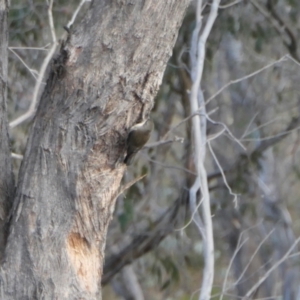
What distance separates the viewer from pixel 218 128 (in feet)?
13.4

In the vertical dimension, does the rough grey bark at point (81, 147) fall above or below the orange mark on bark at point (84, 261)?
above

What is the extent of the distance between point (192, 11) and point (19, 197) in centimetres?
256

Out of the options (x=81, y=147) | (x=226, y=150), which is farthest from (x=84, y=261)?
(x=226, y=150)

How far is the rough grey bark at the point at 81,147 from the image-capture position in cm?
145

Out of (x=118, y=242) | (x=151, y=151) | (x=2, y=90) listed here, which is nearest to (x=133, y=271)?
(x=118, y=242)

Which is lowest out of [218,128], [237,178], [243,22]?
[237,178]

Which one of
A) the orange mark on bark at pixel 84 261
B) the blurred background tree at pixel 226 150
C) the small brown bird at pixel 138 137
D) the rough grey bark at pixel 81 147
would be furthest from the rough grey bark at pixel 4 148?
the blurred background tree at pixel 226 150

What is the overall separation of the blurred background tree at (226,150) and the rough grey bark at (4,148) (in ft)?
6.64

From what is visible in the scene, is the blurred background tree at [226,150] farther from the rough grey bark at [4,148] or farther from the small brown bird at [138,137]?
the small brown bird at [138,137]

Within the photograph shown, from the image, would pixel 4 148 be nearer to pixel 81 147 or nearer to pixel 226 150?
pixel 81 147

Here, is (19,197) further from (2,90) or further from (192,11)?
(192,11)

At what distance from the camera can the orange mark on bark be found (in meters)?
1.48

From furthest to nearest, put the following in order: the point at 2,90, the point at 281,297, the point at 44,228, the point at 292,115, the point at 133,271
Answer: the point at 133,271 → the point at 292,115 → the point at 281,297 → the point at 2,90 → the point at 44,228

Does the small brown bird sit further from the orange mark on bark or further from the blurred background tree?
the blurred background tree
